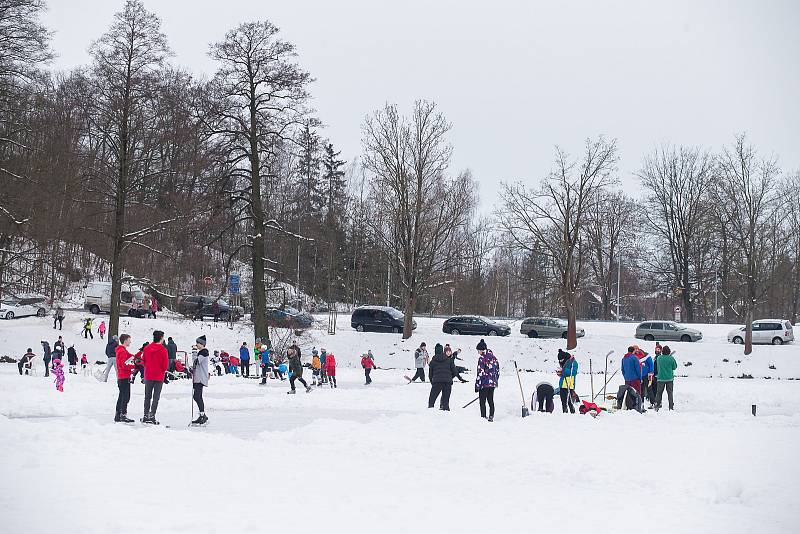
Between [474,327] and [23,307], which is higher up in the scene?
[23,307]

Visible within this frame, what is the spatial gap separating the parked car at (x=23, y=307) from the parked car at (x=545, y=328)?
29.2m

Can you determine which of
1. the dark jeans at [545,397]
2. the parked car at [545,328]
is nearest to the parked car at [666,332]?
the parked car at [545,328]

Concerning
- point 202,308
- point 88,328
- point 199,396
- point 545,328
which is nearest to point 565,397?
point 199,396

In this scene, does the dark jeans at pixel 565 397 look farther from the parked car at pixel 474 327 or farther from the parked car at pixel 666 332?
the parked car at pixel 666 332

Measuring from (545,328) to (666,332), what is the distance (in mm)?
7063

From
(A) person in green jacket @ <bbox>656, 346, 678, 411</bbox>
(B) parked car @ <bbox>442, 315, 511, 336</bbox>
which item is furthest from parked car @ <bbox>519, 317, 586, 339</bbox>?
(A) person in green jacket @ <bbox>656, 346, 678, 411</bbox>

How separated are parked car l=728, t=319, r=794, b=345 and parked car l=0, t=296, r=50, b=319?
40664mm

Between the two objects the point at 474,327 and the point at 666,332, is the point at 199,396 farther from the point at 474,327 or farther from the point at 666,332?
the point at 666,332

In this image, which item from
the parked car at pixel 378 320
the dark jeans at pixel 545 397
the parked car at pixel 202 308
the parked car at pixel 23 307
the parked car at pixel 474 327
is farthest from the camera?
the parked car at pixel 378 320

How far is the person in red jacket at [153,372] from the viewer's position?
48.6ft

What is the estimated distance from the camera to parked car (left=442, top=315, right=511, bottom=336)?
1836 inches

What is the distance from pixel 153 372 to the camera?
1494 cm

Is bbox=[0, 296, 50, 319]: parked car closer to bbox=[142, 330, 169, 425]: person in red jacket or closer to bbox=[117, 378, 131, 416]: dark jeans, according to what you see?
bbox=[117, 378, 131, 416]: dark jeans

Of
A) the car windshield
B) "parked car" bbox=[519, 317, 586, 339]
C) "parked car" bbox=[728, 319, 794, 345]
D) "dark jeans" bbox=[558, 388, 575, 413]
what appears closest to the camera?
"dark jeans" bbox=[558, 388, 575, 413]
